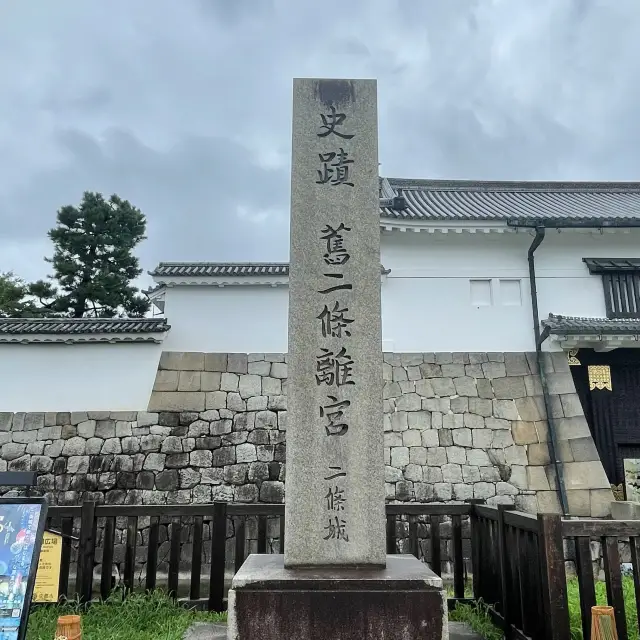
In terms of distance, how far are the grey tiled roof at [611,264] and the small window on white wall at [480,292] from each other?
1979 millimetres

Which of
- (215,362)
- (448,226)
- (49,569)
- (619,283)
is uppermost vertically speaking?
(448,226)

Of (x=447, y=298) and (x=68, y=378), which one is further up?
(x=447, y=298)

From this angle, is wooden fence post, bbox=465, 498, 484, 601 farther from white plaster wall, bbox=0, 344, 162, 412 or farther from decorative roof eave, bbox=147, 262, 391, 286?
white plaster wall, bbox=0, 344, 162, 412

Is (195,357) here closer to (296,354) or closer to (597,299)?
(296,354)

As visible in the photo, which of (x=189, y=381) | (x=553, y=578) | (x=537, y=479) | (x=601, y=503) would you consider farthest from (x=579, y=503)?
(x=189, y=381)

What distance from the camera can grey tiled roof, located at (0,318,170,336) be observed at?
948 cm

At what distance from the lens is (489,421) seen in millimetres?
9828

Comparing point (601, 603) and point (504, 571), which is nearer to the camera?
point (504, 571)

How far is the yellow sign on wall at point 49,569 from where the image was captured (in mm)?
4336

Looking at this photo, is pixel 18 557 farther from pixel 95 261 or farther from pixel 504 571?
pixel 95 261

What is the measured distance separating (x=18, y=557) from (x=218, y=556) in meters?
1.99

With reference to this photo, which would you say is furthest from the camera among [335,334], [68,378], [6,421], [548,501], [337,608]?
[68,378]

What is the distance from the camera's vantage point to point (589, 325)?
927 centimetres

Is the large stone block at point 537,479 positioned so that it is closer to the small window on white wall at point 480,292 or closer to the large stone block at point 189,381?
the small window on white wall at point 480,292
